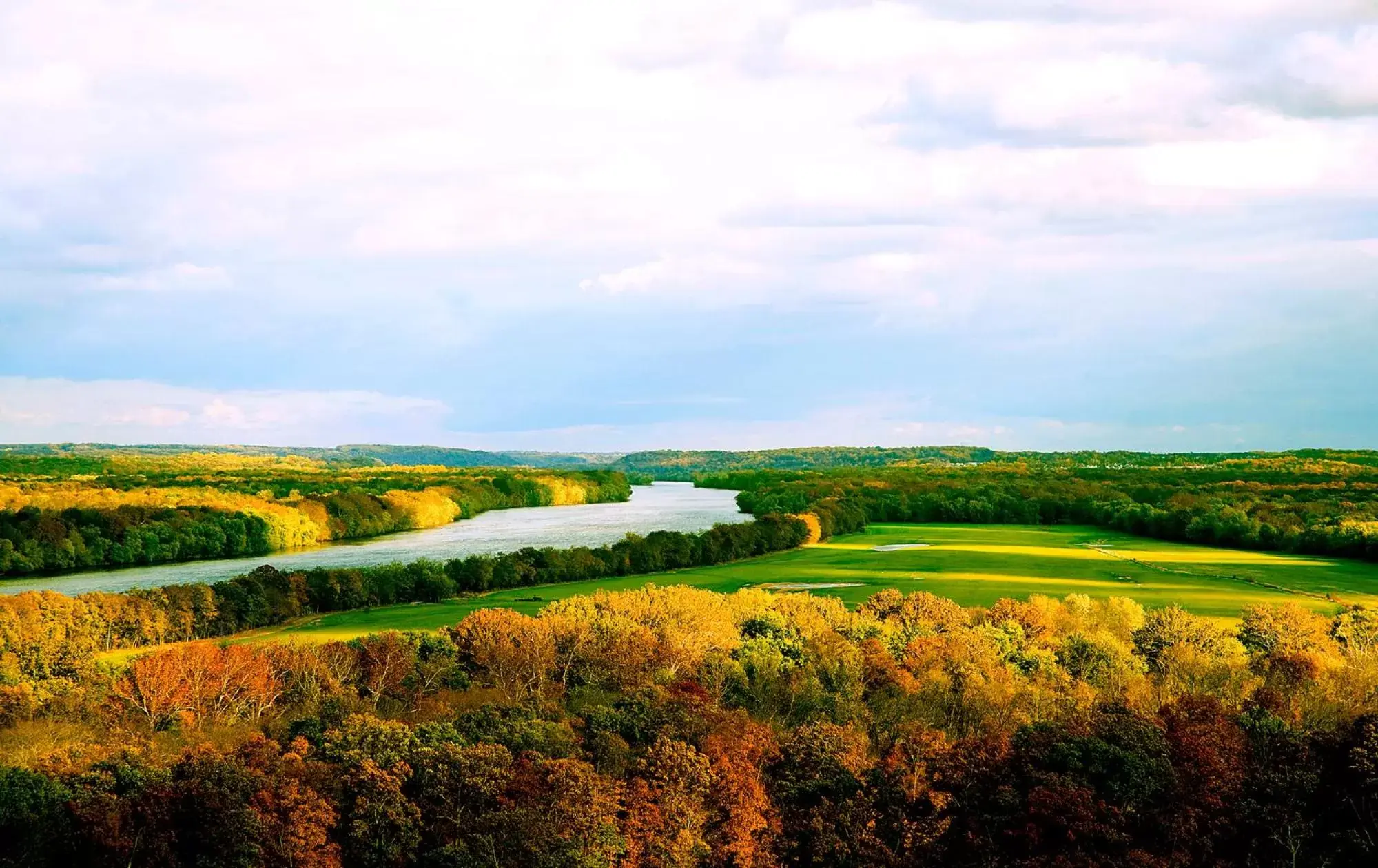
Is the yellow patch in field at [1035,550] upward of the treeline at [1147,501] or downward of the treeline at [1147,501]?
downward

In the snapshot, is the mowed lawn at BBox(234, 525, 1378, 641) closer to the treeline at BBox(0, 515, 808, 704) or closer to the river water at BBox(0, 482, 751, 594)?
the treeline at BBox(0, 515, 808, 704)

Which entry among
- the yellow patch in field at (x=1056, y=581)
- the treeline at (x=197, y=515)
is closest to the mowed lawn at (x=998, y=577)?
the yellow patch in field at (x=1056, y=581)

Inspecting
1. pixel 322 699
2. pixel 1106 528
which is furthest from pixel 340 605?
pixel 1106 528

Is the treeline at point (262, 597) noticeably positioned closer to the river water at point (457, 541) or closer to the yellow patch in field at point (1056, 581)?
the river water at point (457, 541)

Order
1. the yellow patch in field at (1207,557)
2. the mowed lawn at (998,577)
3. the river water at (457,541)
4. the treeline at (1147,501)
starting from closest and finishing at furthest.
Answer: the mowed lawn at (998,577) < the river water at (457,541) < the yellow patch in field at (1207,557) < the treeline at (1147,501)

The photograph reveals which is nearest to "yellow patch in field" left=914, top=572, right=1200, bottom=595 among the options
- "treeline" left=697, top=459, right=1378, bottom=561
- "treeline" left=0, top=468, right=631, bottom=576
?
"treeline" left=697, top=459, right=1378, bottom=561

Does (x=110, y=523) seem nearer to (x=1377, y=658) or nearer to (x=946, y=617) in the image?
(x=946, y=617)
